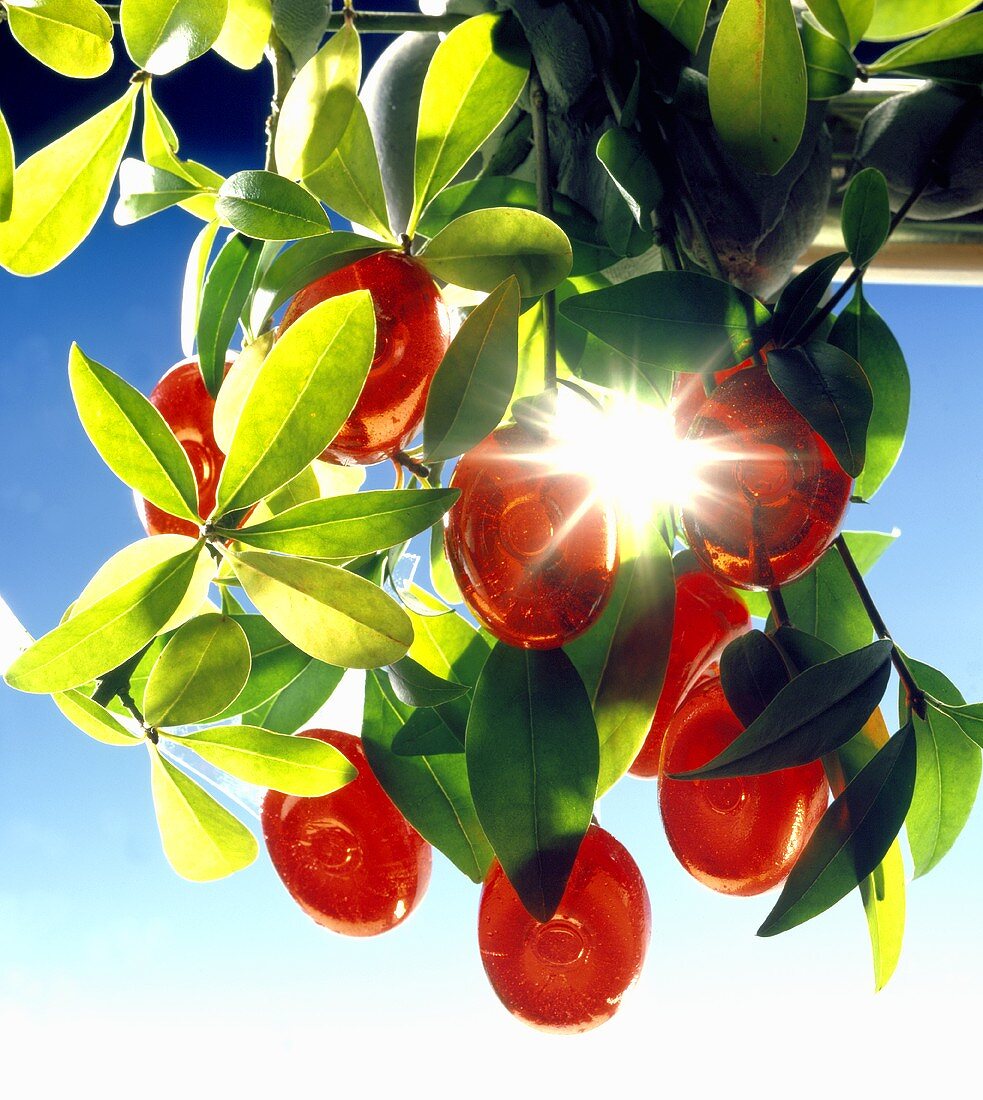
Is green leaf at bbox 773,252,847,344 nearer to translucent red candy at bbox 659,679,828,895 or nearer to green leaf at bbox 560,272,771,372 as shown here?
green leaf at bbox 560,272,771,372

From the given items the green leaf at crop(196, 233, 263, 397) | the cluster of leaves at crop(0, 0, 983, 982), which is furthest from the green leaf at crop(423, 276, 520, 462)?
the green leaf at crop(196, 233, 263, 397)

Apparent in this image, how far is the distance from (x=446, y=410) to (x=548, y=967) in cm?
17

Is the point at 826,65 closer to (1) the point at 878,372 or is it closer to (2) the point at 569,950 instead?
(1) the point at 878,372

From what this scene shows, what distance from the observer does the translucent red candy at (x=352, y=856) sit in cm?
37

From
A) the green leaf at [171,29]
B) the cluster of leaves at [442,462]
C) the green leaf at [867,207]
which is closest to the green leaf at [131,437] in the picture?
the cluster of leaves at [442,462]

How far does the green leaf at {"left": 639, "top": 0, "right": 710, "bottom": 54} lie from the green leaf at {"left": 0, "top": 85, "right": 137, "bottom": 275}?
0.18 m

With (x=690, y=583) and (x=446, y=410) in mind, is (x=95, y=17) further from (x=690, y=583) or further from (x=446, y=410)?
(x=690, y=583)

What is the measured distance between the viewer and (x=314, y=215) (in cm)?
30

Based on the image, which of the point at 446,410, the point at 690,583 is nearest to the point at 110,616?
the point at 446,410

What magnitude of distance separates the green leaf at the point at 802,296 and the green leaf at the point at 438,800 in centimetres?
17

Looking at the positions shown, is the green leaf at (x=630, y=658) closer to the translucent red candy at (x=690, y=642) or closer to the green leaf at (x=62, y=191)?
the translucent red candy at (x=690, y=642)

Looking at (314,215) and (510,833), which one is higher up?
(314,215)

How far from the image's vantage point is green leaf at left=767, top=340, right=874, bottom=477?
280 millimetres

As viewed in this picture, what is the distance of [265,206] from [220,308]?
72 mm
